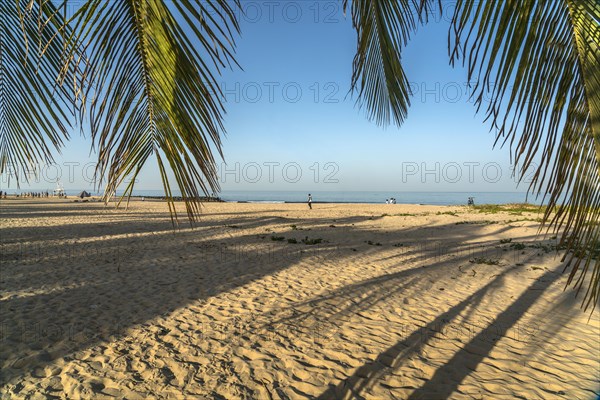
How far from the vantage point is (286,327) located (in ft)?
16.5

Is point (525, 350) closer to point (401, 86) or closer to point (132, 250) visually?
point (401, 86)

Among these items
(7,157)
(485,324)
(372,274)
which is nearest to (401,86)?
(7,157)

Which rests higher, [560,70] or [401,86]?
[401,86]

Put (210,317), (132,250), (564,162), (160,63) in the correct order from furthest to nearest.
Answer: (132,250), (210,317), (160,63), (564,162)

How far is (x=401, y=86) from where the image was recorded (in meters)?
2.66

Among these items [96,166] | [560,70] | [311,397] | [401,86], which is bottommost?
[311,397]

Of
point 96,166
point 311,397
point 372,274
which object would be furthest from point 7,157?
point 372,274

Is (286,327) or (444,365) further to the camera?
(286,327)

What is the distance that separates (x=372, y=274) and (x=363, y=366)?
4.40m

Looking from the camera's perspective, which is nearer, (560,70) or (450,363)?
(560,70)

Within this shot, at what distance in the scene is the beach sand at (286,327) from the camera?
3.66 m

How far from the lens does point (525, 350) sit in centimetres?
459

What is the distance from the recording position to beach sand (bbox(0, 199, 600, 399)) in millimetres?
3658

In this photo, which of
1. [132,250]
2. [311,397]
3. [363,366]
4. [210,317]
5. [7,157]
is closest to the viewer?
[7,157]
